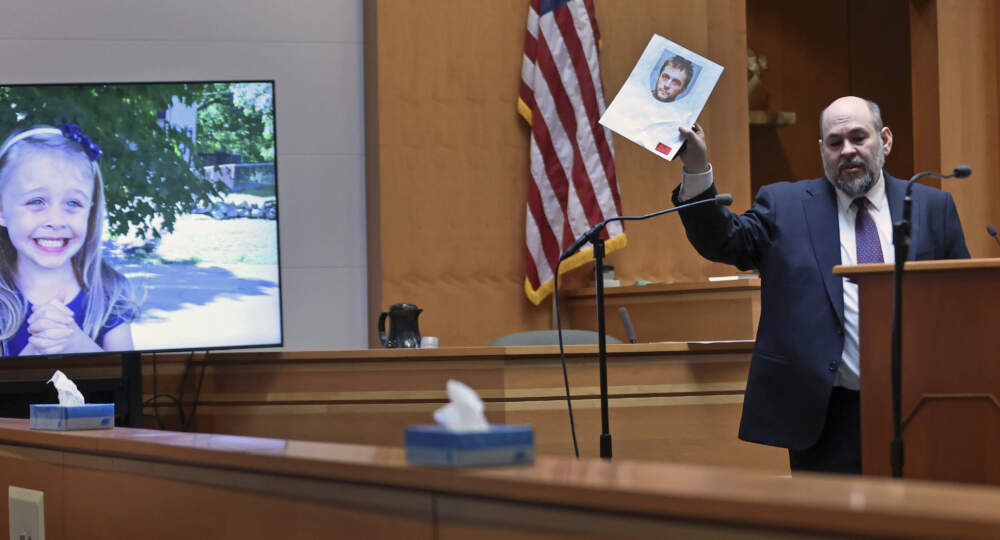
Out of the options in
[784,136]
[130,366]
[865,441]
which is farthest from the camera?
[784,136]

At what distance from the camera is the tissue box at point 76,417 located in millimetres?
1992

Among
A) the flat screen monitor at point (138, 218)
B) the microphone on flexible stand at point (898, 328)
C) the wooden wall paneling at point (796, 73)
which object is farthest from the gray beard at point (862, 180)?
the wooden wall paneling at point (796, 73)

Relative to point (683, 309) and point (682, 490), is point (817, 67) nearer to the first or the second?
point (683, 309)

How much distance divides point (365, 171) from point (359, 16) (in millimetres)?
884

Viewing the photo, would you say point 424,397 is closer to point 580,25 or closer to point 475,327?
point 475,327

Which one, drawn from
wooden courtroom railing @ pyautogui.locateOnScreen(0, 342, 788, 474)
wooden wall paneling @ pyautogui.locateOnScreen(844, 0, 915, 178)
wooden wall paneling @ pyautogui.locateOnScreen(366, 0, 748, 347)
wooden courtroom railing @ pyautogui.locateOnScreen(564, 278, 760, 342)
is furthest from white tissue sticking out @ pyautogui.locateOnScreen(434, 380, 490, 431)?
wooden wall paneling @ pyautogui.locateOnScreen(844, 0, 915, 178)

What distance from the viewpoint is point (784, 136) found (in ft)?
26.0

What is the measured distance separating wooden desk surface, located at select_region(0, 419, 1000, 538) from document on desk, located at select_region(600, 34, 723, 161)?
186cm

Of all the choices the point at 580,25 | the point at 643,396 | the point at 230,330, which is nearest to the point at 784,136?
the point at 580,25

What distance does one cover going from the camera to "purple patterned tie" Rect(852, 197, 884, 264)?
300 cm

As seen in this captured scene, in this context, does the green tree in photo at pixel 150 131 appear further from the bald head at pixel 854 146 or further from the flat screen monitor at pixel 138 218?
the bald head at pixel 854 146

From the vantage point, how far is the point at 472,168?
6.04 metres

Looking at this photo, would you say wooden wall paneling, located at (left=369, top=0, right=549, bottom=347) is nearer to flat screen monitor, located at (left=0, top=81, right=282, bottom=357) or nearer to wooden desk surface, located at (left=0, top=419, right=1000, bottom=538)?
flat screen monitor, located at (left=0, top=81, right=282, bottom=357)

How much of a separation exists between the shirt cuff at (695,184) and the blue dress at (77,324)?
204 cm
